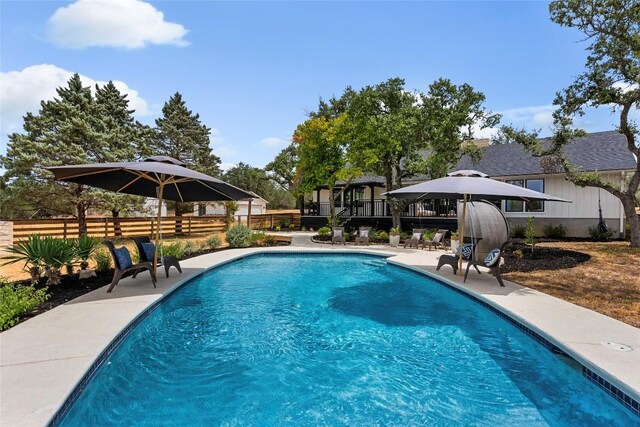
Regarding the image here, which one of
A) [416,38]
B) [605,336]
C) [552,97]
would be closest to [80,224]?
[416,38]

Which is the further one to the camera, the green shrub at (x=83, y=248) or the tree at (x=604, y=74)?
the tree at (x=604, y=74)

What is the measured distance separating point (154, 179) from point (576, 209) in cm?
2071

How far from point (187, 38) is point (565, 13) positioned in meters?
14.1

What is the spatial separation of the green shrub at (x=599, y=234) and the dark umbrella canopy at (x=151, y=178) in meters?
17.4

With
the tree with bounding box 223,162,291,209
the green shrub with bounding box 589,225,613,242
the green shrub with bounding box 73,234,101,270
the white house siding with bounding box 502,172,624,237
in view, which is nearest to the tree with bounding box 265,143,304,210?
the tree with bounding box 223,162,291,209

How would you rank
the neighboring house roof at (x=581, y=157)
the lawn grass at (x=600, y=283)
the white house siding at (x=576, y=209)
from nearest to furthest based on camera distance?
the lawn grass at (x=600, y=283) → the white house siding at (x=576, y=209) → the neighboring house roof at (x=581, y=157)

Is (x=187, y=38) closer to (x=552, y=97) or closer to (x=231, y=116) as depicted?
(x=231, y=116)

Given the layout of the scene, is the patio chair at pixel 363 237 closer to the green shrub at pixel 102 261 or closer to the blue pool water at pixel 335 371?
the blue pool water at pixel 335 371

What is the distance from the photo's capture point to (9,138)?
17.6 meters

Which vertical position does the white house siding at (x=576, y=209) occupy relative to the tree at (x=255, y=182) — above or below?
below

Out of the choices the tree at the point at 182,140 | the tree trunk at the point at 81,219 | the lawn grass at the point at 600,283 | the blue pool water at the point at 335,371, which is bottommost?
the blue pool water at the point at 335,371

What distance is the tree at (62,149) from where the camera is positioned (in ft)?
54.6

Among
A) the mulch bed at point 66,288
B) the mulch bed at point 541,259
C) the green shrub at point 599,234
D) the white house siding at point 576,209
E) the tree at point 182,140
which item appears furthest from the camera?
the tree at point 182,140

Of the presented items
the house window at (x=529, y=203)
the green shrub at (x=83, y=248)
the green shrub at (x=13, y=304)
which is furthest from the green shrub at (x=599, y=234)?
the green shrub at (x=13, y=304)
